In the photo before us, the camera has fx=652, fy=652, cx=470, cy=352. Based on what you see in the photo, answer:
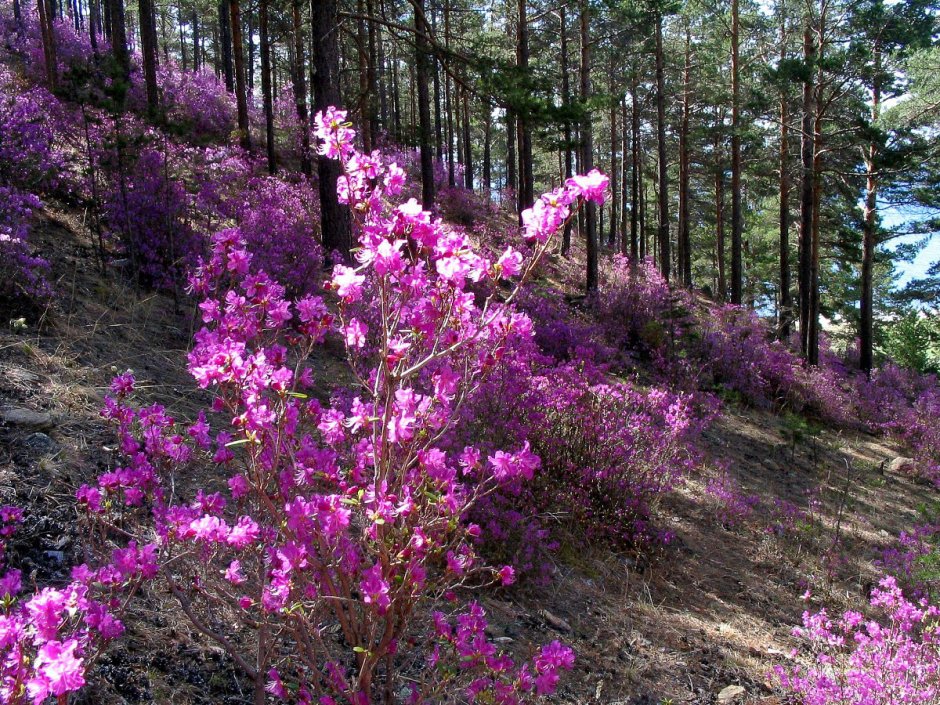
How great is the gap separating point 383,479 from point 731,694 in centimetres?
299

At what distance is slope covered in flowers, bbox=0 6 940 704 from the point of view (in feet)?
7.00

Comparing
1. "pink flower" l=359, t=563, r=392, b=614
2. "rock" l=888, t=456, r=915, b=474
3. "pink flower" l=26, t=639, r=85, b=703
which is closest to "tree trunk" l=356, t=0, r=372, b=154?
"pink flower" l=359, t=563, r=392, b=614

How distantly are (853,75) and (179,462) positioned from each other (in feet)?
55.6

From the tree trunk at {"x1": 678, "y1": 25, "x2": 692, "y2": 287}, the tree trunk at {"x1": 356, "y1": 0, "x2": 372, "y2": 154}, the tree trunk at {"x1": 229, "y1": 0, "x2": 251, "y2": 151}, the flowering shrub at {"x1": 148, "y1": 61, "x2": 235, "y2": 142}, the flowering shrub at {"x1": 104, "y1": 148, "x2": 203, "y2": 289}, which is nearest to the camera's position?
the flowering shrub at {"x1": 104, "y1": 148, "x2": 203, "y2": 289}

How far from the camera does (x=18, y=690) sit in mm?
1521

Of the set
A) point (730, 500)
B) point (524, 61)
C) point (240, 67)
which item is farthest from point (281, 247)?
point (240, 67)

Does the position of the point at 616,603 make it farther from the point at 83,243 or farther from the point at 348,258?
the point at 83,243

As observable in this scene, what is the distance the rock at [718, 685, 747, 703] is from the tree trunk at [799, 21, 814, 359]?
541 inches

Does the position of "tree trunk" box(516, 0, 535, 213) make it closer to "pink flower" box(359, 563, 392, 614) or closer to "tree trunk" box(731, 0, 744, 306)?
"tree trunk" box(731, 0, 744, 306)

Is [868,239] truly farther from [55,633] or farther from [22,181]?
[55,633]

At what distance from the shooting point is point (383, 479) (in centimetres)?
215

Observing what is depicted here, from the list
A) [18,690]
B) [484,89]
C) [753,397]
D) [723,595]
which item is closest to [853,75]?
[753,397]

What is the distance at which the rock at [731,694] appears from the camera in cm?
383

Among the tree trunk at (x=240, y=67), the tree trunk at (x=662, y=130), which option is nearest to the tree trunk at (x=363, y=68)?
the tree trunk at (x=240, y=67)
